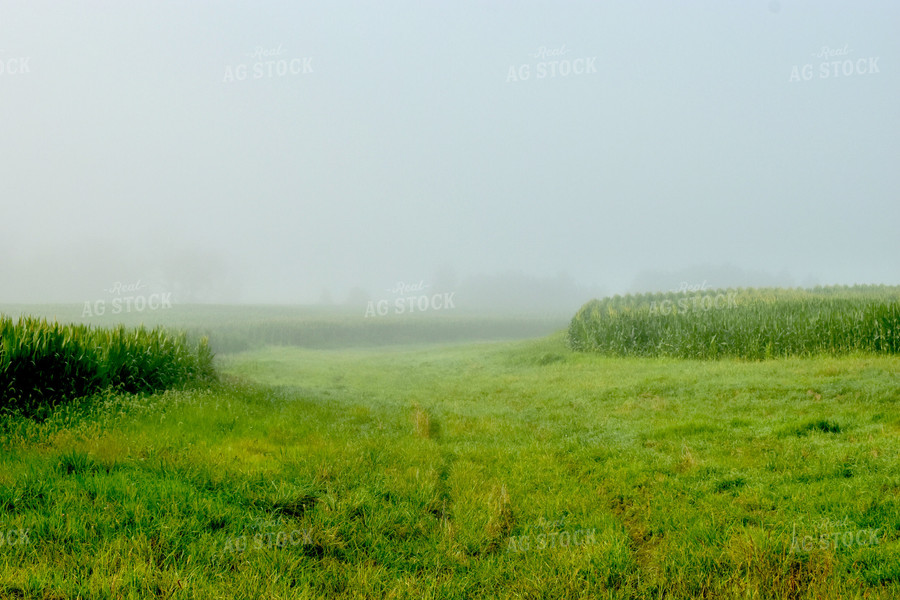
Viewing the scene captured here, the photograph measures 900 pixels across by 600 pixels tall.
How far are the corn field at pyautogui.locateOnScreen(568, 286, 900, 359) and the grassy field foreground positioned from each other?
24.0 ft

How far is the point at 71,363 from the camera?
11.4 m

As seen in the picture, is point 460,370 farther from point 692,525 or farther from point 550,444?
point 692,525

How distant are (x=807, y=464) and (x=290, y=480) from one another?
275 inches

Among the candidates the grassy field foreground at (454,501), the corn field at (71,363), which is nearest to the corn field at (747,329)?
the grassy field foreground at (454,501)

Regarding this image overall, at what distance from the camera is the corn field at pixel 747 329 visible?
18.3 metres

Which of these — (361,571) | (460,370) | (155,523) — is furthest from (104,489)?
(460,370)

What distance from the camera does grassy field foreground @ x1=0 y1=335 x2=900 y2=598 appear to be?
4930 millimetres

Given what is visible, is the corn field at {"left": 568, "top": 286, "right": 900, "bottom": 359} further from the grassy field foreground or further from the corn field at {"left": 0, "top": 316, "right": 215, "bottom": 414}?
the corn field at {"left": 0, "top": 316, "right": 215, "bottom": 414}

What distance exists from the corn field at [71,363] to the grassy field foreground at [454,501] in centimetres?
93

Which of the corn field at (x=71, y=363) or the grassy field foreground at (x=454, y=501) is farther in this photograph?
the corn field at (x=71, y=363)

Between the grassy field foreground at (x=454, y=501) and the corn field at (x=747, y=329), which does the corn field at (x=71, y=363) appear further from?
the corn field at (x=747, y=329)

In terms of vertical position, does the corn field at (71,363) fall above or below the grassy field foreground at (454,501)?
above

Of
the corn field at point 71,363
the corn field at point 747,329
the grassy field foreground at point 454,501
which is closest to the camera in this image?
the grassy field foreground at point 454,501

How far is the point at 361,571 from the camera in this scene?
5195 mm
